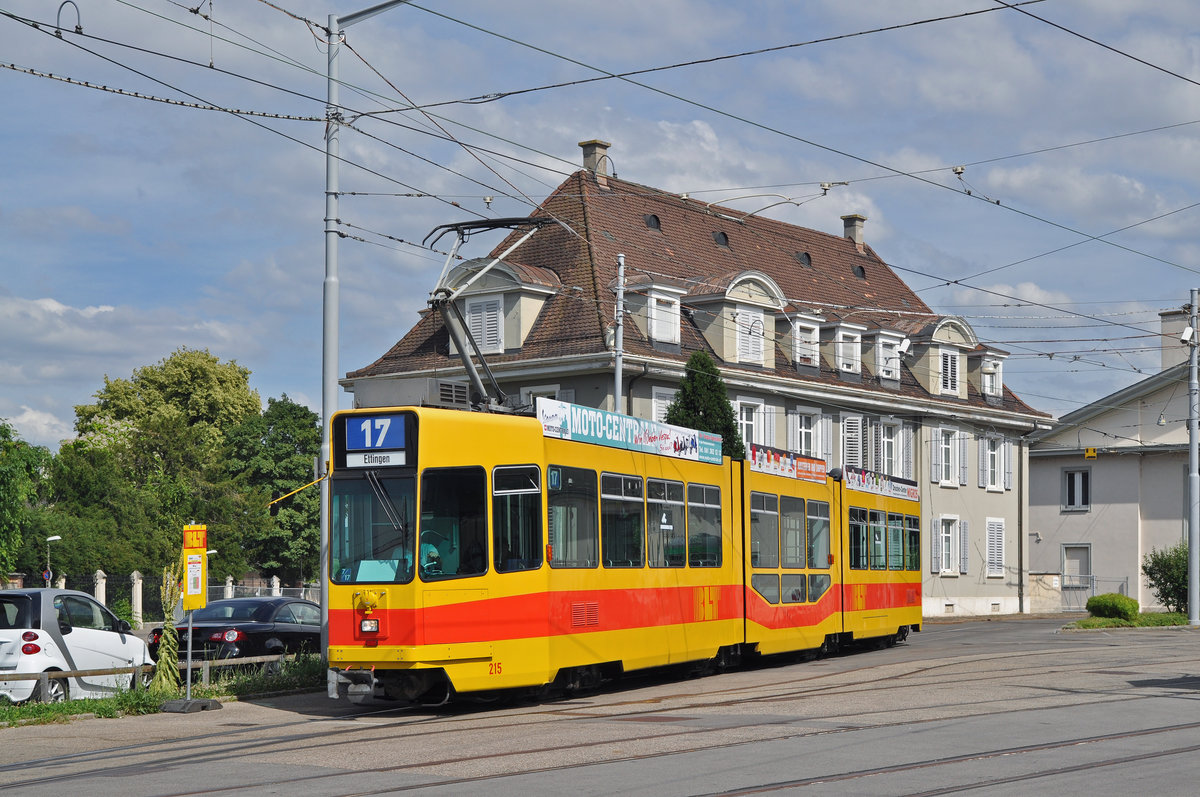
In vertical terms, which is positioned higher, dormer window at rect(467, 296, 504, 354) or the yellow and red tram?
dormer window at rect(467, 296, 504, 354)

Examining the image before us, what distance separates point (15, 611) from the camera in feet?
58.4

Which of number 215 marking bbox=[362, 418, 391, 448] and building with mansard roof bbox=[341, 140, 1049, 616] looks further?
building with mansard roof bbox=[341, 140, 1049, 616]

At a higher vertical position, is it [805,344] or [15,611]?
[805,344]

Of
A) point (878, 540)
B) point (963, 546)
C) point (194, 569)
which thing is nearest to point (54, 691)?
point (194, 569)

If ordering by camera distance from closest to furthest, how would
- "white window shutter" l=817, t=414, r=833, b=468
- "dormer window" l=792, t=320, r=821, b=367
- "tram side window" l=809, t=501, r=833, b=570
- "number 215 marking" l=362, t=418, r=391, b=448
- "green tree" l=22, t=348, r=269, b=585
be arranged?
"number 215 marking" l=362, t=418, r=391, b=448 → "tram side window" l=809, t=501, r=833, b=570 → "dormer window" l=792, t=320, r=821, b=367 → "white window shutter" l=817, t=414, r=833, b=468 → "green tree" l=22, t=348, r=269, b=585

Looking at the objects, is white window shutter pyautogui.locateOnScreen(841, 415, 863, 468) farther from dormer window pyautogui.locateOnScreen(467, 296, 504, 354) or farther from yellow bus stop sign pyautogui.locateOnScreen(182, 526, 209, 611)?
yellow bus stop sign pyautogui.locateOnScreen(182, 526, 209, 611)

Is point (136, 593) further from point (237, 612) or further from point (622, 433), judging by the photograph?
point (622, 433)

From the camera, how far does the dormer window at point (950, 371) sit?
52031mm

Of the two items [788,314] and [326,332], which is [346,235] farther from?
[788,314]

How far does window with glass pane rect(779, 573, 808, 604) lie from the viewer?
2373 cm

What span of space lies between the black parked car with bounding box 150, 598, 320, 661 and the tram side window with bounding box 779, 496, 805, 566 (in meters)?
7.44

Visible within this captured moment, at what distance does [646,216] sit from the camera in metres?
45.8

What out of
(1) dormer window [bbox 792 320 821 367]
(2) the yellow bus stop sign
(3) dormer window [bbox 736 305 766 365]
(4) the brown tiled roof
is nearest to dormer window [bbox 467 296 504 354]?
(4) the brown tiled roof

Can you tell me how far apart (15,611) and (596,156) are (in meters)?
30.6
